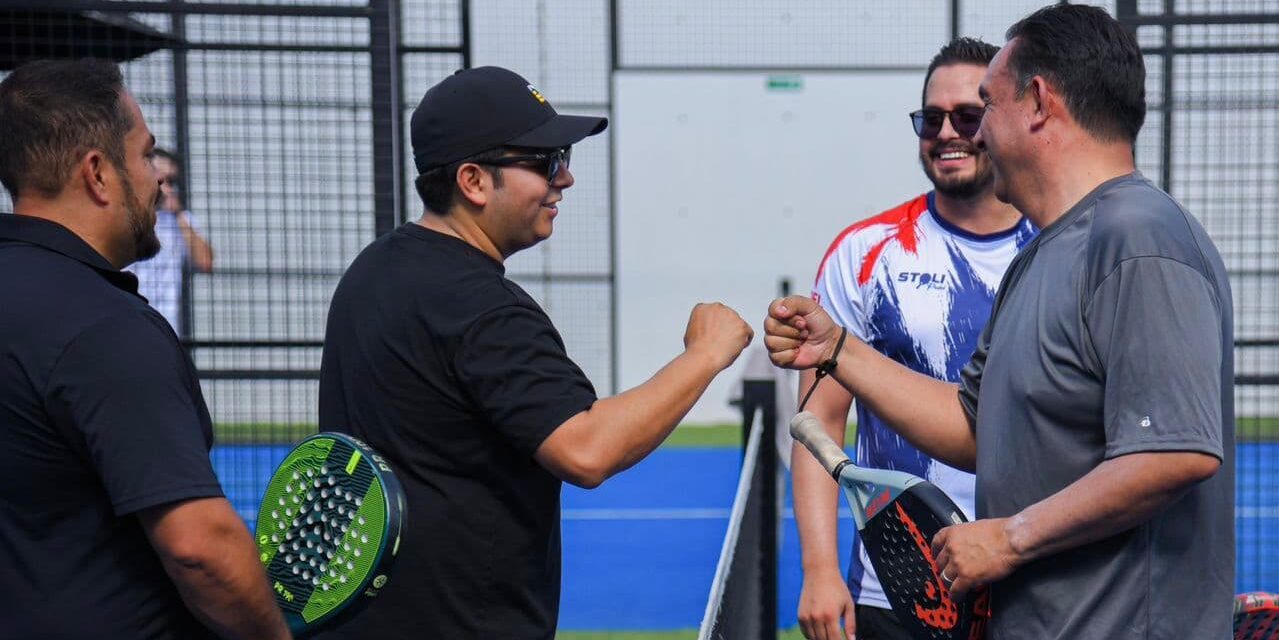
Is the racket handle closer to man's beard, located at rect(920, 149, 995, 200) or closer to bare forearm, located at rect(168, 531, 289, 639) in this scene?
man's beard, located at rect(920, 149, 995, 200)

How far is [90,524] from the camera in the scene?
198cm

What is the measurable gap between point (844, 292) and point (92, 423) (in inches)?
76.8

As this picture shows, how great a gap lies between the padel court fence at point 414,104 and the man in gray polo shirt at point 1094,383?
1678 mm

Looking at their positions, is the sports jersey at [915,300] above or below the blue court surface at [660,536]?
above

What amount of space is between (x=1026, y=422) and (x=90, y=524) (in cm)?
150

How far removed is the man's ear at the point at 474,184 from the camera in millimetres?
2410

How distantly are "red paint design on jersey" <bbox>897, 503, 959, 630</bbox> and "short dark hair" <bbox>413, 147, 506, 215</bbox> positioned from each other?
0.99m

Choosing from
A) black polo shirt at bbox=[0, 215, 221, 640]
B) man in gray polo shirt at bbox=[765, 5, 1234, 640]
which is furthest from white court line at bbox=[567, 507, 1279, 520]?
black polo shirt at bbox=[0, 215, 221, 640]

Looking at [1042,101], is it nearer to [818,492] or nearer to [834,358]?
[834,358]

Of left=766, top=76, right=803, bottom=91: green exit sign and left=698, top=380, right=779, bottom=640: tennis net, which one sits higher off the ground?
left=766, top=76, right=803, bottom=91: green exit sign

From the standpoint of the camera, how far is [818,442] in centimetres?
262

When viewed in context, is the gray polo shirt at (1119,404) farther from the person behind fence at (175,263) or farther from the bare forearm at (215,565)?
the person behind fence at (175,263)

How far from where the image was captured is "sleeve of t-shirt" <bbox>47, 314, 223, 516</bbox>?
1889 millimetres

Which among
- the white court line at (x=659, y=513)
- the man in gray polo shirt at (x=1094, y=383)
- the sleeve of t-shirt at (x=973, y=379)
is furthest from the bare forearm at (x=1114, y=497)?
the white court line at (x=659, y=513)
